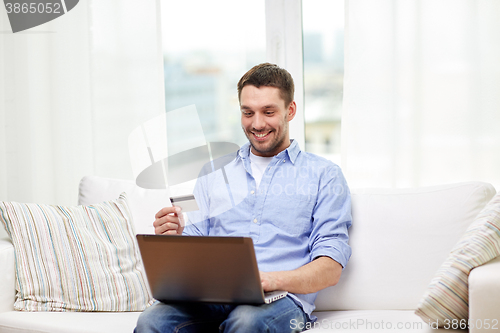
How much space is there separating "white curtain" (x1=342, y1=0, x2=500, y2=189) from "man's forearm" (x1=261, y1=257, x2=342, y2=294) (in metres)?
0.85

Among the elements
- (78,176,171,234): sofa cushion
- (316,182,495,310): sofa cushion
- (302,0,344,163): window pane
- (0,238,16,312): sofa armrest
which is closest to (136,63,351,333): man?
(316,182,495,310): sofa cushion

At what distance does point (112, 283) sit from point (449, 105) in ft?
4.88

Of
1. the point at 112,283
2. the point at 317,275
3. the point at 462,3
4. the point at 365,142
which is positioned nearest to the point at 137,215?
the point at 112,283

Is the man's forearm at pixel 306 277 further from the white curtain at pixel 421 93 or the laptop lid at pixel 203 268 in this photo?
the white curtain at pixel 421 93

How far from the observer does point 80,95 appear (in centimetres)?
265

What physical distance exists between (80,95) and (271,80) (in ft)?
4.36

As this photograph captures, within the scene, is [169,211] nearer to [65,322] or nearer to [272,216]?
[272,216]

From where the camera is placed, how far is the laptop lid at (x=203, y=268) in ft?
3.89

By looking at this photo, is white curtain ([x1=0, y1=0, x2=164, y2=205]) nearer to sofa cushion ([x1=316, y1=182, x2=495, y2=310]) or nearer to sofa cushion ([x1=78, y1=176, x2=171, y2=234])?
sofa cushion ([x1=78, y1=176, x2=171, y2=234])

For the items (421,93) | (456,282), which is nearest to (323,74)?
(421,93)

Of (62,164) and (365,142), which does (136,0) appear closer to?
(62,164)

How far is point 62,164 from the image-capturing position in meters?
2.68

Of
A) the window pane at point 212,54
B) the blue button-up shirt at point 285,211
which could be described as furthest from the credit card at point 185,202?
the window pane at point 212,54

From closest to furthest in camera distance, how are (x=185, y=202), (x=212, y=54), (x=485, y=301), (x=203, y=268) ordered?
(x=485, y=301), (x=203, y=268), (x=185, y=202), (x=212, y=54)
